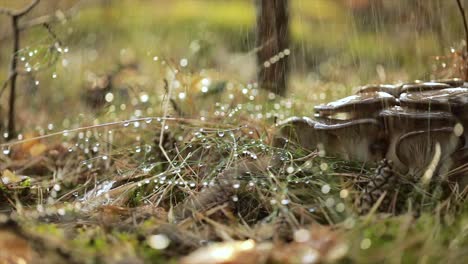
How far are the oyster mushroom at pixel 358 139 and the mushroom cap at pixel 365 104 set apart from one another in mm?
58

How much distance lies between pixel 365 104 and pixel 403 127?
0.15 metres

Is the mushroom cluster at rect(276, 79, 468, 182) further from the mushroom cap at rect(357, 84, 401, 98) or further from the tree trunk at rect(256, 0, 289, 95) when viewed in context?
the tree trunk at rect(256, 0, 289, 95)

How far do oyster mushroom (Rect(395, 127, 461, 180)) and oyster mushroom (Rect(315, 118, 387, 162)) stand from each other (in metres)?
0.08

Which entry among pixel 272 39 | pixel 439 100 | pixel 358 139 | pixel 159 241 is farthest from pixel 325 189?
pixel 272 39

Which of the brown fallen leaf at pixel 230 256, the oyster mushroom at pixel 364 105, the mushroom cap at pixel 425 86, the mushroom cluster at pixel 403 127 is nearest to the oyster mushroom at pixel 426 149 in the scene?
the mushroom cluster at pixel 403 127

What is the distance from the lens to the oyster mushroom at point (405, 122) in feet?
5.94

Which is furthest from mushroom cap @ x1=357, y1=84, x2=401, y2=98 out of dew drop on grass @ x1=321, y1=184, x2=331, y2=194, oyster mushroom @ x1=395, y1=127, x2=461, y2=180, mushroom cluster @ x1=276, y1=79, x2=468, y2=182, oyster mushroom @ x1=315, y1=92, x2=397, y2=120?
dew drop on grass @ x1=321, y1=184, x2=331, y2=194

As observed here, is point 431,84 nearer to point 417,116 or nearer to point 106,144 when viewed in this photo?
point 417,116

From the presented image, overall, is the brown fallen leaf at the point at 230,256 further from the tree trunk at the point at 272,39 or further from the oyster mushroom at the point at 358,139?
the tree trunk at the point at 272,39

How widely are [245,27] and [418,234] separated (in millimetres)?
6001

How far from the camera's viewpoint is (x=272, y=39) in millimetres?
3229

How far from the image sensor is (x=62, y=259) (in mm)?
1197

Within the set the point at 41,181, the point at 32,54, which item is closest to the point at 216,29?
the point at 32,54

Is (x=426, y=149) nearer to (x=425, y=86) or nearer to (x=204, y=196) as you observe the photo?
(x=425, y=86)
